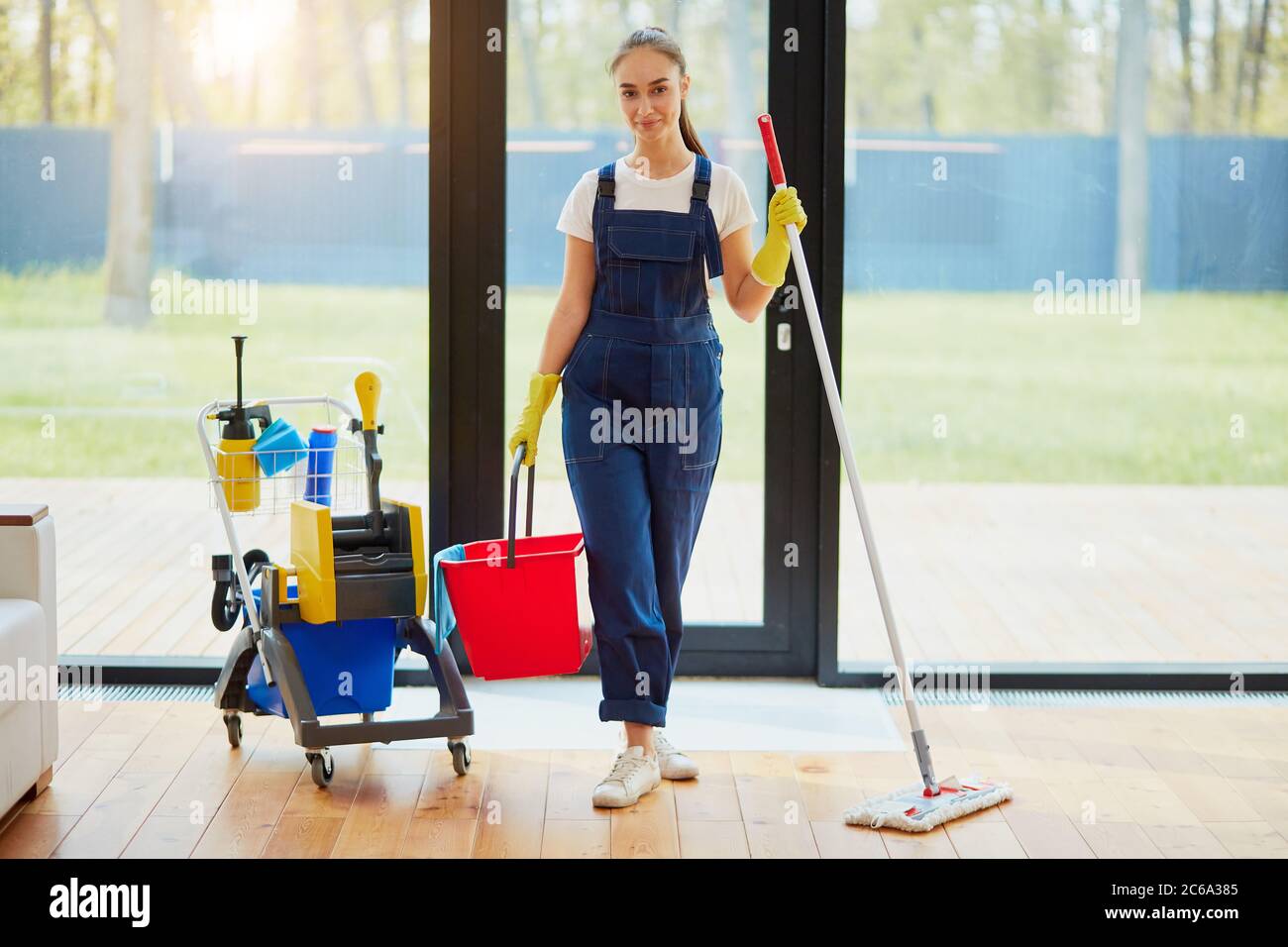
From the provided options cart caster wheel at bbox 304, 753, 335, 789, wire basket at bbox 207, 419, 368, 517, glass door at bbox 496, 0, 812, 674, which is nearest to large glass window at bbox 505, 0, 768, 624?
glass door at bbox 496, 0, 812, 674

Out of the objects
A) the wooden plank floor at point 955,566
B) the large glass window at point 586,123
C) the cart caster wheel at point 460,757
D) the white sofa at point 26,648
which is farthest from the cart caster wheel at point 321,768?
the large glass window at point 586,123

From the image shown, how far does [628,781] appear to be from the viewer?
3164 millimetres

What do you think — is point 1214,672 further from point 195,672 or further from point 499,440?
point 195,672

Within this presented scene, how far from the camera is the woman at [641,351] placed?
10.3 feet

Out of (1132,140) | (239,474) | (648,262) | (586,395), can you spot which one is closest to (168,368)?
(239,474)

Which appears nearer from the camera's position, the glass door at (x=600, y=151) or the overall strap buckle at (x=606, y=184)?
the overall strap buckle at (x=606, y=184)

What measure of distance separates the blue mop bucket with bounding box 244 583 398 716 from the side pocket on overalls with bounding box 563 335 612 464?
56 centimetres

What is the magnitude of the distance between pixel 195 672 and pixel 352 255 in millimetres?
1133

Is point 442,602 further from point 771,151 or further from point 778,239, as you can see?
point 771,151

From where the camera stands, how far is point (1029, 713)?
3787 millimetres

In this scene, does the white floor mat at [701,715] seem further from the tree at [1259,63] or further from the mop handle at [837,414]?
the tree at [1259,63]

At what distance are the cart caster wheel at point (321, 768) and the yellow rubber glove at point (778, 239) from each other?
4.35 feet

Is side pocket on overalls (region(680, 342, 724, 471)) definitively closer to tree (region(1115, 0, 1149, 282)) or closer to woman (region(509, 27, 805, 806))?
woman (region(509, 27, 805, 806))
